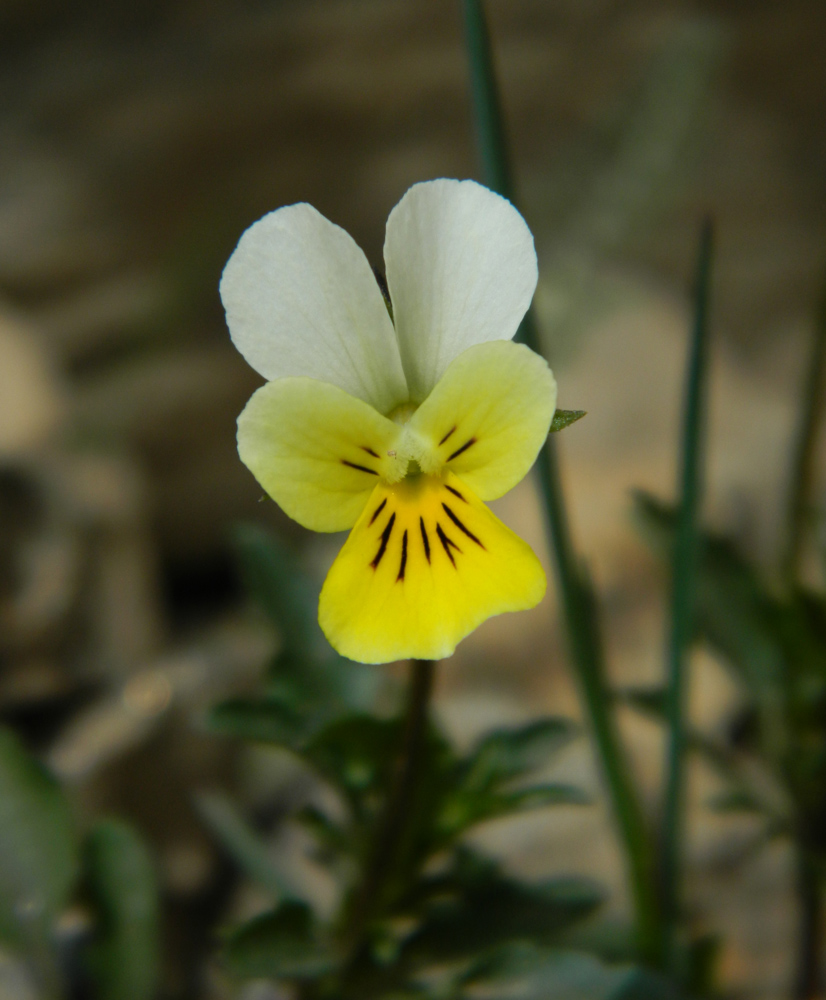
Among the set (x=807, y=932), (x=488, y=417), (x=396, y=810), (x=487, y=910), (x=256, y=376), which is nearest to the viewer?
(x=488, y=417)

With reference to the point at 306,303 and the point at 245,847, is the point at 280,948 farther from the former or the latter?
the point at 306,303

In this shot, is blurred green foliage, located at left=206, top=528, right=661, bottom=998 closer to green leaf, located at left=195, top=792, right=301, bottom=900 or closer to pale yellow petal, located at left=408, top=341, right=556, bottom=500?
green leaf, located at left=195, top=792, right=301, bottom=900

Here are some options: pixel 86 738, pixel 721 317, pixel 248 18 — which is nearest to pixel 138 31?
pixel 248 18

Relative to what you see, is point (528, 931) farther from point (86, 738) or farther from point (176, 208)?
point (176, 208)

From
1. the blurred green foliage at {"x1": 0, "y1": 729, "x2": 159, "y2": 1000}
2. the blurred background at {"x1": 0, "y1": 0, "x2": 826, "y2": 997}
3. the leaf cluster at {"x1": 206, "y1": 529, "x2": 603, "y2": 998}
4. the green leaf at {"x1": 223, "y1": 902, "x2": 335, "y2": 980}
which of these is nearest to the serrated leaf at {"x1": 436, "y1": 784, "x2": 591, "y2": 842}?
the leaf cluster at {"x1": 206, "y1": 529, "x2": 603, "y2": 998}

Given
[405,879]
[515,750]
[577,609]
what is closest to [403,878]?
[405,879]
